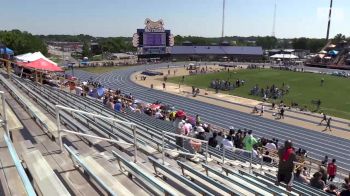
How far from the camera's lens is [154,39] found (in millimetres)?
64625

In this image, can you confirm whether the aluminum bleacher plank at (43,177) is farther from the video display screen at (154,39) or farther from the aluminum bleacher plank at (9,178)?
the video display screen at (154,39)

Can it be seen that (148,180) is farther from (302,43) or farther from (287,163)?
(302,43)

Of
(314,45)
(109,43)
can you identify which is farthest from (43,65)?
(314,45)

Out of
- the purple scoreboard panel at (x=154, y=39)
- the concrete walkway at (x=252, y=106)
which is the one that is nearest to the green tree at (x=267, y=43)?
the purple scoreboard panel at (x=154, y=39)

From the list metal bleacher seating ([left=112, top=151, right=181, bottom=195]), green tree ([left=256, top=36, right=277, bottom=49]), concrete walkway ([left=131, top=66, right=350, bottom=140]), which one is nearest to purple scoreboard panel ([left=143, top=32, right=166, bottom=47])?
concrete walkway ([left=131, top=66, right=350, bottom=140])

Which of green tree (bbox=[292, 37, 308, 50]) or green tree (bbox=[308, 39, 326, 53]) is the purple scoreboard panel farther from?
green tree (bbox=[292, 37, 308, 50])

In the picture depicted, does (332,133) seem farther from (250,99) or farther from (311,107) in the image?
(250,99)

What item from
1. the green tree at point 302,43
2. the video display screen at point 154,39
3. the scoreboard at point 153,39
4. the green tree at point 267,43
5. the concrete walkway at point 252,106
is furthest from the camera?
the green tree at point 267,43

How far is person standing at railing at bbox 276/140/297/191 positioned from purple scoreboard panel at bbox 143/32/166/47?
58.4 meters

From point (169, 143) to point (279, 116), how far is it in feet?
68.7

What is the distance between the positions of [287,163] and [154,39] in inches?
2341

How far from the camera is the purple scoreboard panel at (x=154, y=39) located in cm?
6366

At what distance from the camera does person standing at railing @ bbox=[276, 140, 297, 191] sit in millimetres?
6750

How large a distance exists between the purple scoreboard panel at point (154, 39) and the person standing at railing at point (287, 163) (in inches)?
2298
